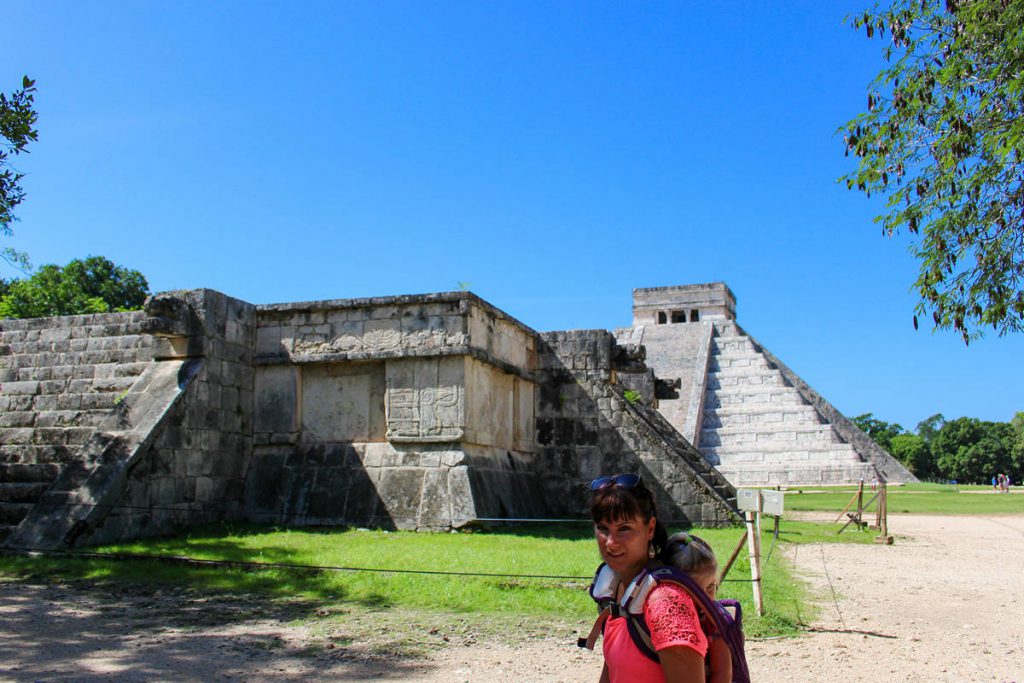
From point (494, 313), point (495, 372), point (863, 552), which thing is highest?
point (494, 313)

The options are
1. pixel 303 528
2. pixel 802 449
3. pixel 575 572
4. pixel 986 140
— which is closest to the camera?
pixel 986 140

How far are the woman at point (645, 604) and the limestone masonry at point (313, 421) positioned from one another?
6746 millimetres

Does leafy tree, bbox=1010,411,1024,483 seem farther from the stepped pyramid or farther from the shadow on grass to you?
the shadow on grass

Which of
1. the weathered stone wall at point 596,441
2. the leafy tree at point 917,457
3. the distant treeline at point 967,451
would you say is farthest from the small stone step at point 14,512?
the leafy tree at point 917,457

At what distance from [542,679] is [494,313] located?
21.9 ft

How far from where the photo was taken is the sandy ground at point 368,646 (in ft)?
15.1

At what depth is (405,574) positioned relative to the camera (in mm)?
6805

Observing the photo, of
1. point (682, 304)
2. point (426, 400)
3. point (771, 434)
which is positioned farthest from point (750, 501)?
point (682, 304)

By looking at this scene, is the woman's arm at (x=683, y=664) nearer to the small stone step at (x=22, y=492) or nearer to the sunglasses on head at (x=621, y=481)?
the sunglasses on head at (x=621, y=481)

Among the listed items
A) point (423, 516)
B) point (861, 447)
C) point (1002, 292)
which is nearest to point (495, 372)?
point (423, 516)

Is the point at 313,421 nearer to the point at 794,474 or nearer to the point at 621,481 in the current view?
the point at 621,481

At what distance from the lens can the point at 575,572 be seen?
273 inches

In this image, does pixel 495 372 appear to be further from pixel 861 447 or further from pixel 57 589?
pixel 861 447

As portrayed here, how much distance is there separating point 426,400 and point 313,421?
5.26 feet
